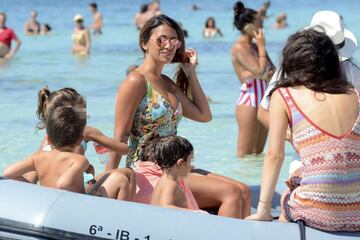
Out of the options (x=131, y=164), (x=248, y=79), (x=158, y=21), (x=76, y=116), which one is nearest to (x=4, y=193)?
(x=76, y=116)

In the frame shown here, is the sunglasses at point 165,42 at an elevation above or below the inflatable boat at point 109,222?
above

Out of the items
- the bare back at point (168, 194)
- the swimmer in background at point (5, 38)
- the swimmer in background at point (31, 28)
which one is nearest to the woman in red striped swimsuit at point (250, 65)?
the bare back at point (168, 194)


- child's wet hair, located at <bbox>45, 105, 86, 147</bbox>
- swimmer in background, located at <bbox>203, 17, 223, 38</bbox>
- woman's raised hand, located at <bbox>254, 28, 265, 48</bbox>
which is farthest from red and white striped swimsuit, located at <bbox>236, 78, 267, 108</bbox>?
swimmer in background, located at <bbox>203, 17, 223, 38</bbox>

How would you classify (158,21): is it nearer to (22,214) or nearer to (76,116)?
(76,116)

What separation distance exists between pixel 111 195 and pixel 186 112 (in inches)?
33.8

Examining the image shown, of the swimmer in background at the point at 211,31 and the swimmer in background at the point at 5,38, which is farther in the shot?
the swimmer in background at the point at 211,31

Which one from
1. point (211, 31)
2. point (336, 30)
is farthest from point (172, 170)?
point (211, 31)

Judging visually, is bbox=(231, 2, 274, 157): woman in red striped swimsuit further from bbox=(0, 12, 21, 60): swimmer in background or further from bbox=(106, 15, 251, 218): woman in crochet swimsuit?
bbox=(0, 12, 21, 60): swimmer in background

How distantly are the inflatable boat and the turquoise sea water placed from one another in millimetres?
1391

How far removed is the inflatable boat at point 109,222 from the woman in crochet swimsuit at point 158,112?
2.10 ft

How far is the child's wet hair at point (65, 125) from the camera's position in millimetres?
3928

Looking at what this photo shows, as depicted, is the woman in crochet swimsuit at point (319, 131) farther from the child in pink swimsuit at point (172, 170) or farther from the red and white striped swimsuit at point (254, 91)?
the red and white striped swimsuit at point (254, 91)

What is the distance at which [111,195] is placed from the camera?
4016mm

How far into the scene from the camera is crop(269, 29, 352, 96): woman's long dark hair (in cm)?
350
